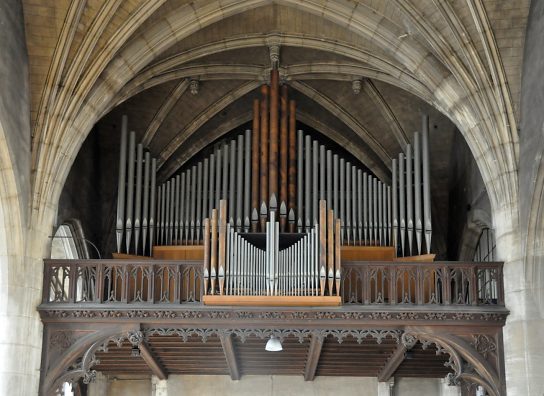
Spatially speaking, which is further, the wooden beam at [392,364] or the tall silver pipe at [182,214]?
the tall silver pipe at [182,214]

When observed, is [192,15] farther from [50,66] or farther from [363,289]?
[363,289]

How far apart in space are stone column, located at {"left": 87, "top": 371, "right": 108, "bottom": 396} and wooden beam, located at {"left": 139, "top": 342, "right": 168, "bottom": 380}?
129 cm

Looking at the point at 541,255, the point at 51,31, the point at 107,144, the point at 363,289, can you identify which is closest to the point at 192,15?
the point at 51,31

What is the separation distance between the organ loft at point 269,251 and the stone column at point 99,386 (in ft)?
0.18

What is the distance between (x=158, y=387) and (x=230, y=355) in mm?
3697

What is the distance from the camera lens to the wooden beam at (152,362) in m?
19.1

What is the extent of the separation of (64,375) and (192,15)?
285 inches

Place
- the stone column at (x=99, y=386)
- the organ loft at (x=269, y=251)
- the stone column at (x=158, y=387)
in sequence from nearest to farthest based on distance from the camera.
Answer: the organ loft at (x=269, y=251)
the stone column at (x=99, y=386)
the stone column at (x=158, y=387)

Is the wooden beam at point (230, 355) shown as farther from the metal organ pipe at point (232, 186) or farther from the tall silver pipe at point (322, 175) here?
the tall silver pipe at point (322, 175)

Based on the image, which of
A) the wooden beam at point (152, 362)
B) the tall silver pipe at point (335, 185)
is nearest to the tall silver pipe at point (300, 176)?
the tall silver pipe at point (335, 185)

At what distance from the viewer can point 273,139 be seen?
65.2 ft

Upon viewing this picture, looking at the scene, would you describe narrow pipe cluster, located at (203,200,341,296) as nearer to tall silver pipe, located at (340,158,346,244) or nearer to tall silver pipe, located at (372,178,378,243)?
tall silver pipe, located at (340,158,346,244)

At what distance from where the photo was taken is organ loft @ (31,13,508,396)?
17.1 m

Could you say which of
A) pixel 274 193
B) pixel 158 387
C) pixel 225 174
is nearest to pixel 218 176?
pixel 225 174
